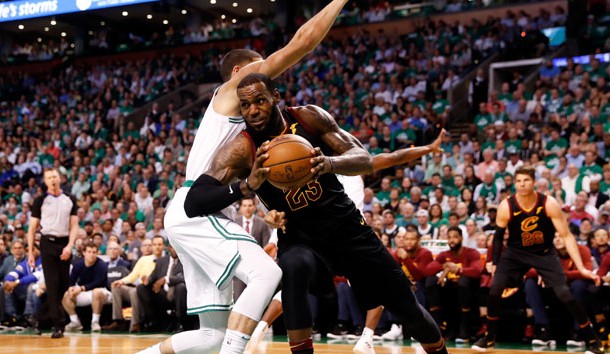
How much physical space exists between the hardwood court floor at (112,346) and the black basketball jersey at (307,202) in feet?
11.8

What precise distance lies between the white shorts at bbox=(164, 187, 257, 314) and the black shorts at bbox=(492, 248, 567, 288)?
461cm

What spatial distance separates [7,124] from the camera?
1028 inches

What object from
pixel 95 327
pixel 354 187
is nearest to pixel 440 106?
pixel 95 327

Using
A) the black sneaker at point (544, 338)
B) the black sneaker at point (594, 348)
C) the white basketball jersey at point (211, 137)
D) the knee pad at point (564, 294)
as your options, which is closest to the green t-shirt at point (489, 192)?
the black sneaker at point (544, 338)

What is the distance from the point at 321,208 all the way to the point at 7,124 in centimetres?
2311

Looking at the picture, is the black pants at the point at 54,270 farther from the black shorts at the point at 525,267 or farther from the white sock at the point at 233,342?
the white sock at the point at 233,342

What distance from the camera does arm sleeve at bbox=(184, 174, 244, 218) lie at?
460 centimetres

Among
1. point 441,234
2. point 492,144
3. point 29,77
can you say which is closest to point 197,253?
point 441,234

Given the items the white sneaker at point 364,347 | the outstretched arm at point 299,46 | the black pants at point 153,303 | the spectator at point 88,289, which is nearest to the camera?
the outstretched arm at point 299,46

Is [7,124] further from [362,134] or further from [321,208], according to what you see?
[321,208]

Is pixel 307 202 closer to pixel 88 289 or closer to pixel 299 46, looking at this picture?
pixel 299 46

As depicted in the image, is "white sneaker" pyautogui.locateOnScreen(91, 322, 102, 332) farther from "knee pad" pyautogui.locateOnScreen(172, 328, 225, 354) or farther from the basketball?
the basketball

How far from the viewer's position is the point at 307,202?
4.92 m

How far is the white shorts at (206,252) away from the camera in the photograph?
4.71 meters
